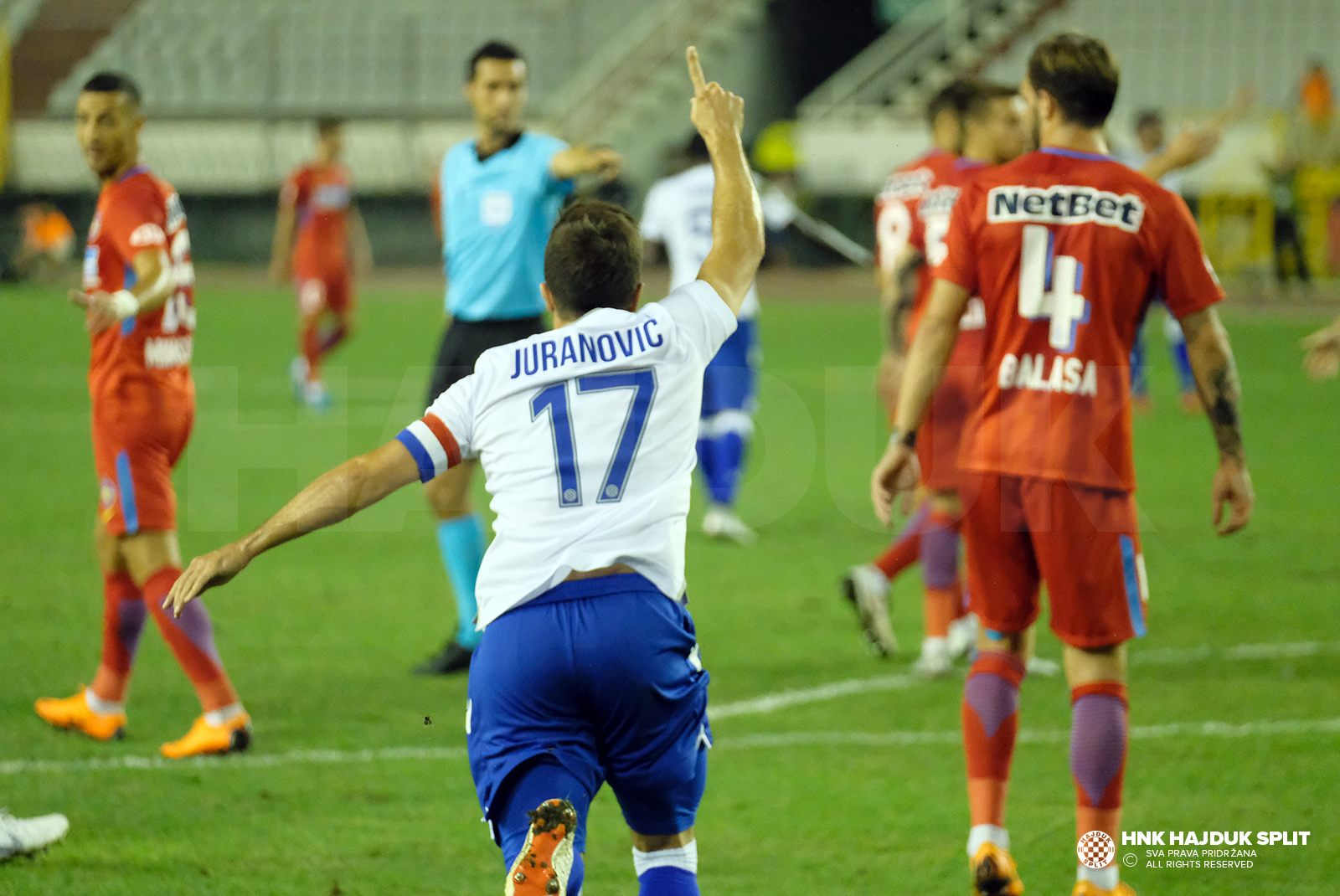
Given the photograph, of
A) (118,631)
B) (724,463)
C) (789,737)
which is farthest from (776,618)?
(118,631)

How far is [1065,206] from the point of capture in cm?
412

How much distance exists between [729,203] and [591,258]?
502 mm

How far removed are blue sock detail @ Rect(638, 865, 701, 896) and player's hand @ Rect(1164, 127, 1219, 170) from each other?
2.92 meters

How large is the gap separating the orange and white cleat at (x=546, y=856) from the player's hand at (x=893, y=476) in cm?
157

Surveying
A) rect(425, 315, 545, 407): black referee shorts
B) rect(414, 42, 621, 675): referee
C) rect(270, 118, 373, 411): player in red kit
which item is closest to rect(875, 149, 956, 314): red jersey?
rect(414, 42, 621, 675): referee

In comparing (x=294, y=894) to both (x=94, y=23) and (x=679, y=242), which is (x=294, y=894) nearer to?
(x=679, y=242)

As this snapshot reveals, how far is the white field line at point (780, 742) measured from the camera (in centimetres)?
539

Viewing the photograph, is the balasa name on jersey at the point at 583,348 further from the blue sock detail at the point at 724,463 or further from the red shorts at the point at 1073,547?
the blue sock detail at the point at 724,463

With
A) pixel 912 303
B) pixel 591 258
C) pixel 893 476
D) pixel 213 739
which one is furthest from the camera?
pixel 912 303

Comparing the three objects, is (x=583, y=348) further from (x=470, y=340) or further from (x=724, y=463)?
(x=724, y=463)

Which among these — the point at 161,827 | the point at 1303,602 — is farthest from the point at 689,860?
the point at 1303,602

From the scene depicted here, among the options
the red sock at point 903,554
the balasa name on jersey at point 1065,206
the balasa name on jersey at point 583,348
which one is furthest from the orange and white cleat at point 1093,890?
the red sock at point 903,554

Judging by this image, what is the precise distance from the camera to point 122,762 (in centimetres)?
541

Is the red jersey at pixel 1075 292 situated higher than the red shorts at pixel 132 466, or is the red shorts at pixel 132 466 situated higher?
the red jersey at pixel 1075 292
